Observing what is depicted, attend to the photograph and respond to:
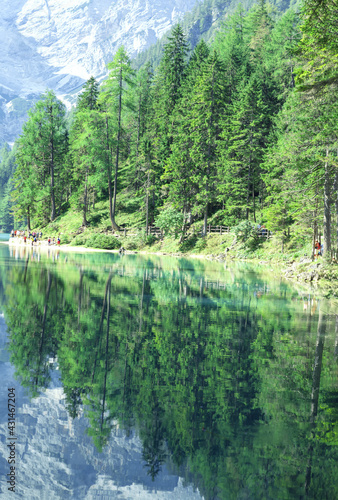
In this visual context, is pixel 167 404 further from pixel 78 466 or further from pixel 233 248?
pixel 233 248

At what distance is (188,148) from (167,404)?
46649 mm

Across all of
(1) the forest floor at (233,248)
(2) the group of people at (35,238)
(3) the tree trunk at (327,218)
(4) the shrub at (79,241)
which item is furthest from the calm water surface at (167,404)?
(2) the group of people at (35,238)

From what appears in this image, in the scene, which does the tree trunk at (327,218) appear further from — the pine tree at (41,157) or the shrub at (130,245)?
the pine tree at (41,157)

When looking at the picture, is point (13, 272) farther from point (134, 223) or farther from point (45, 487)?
point (134, 223)

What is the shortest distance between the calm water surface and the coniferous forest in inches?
750

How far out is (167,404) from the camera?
5.93 meters

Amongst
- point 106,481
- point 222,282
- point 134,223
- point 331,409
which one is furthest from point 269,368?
point 134,223

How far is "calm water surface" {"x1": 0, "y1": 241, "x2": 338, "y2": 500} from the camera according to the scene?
437cm

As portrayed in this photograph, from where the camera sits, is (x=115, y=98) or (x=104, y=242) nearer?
(x=104, y=242)

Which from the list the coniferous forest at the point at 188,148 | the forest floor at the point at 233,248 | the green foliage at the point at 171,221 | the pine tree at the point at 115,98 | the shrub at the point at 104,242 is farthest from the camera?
the shrub at the point at 104,242

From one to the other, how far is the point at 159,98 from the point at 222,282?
Answer: 161ft

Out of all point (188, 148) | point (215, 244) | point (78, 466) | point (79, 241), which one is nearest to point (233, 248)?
A: point (215, 244)

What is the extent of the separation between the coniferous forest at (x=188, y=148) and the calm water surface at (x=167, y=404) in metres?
19.0

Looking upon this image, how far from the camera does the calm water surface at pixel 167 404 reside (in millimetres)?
4371
